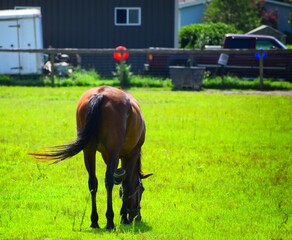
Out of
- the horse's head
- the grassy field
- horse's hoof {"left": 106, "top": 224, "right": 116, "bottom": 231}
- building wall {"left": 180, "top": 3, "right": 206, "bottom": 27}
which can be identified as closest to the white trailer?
the grassy field

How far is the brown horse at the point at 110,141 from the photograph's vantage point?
8.38 m

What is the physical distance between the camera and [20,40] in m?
31.5

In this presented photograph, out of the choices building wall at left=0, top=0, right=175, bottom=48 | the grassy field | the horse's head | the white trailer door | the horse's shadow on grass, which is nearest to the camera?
the horse's shadow on grass

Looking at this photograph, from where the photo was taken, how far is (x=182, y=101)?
74.4ft

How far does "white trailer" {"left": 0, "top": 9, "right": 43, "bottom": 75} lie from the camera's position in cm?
3012

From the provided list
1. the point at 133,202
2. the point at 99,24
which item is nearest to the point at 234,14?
the point at 99,24

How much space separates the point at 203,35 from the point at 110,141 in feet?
106

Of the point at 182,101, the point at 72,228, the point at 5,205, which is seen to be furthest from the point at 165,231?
the point at 182,101

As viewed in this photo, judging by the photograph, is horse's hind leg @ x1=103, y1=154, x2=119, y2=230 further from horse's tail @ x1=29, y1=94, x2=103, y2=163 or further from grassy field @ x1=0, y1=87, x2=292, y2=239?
horse's tail @ x1=29, y1=94, x2=103, y2=163

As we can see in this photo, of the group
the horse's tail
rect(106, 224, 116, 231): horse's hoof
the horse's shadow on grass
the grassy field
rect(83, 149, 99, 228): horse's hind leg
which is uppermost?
the horse's tail

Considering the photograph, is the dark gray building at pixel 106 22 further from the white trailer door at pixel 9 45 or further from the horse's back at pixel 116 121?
the horse's back at pixel 116 121

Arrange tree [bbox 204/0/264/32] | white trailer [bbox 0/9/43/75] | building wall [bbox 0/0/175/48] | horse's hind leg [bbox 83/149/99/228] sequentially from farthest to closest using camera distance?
tree [bbox 204/0/264/32], building wall [bbox 0/0/175/48], white trailer [bbox 0/9/43/75], horse's hind leg [bbox 83/149/99/228]

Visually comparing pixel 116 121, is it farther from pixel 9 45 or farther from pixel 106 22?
pixel 106 22

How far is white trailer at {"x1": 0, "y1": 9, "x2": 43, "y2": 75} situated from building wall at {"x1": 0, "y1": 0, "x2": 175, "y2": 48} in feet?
15.9
